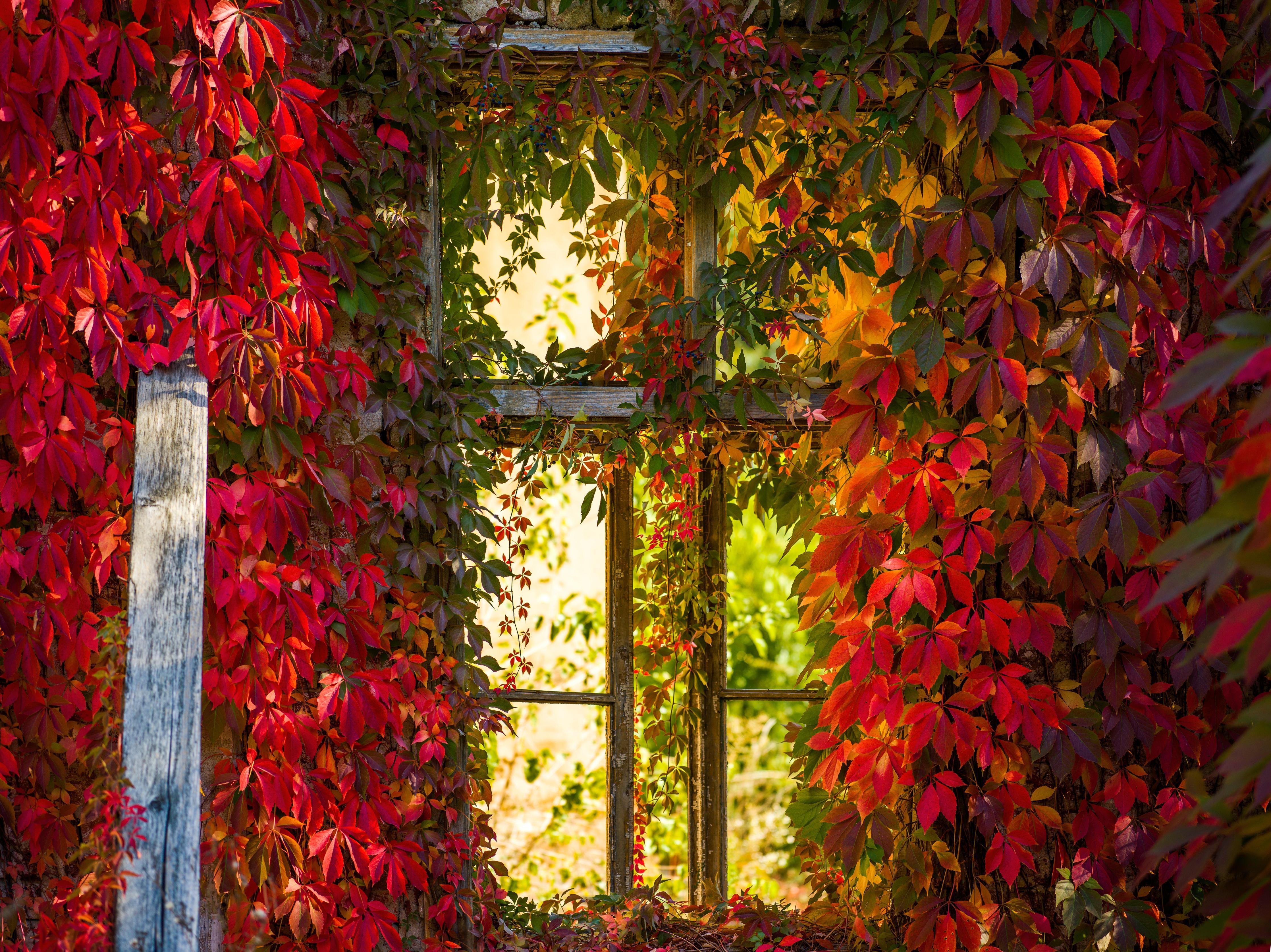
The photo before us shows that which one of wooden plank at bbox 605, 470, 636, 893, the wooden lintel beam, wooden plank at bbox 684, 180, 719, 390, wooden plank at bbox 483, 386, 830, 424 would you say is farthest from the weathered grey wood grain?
the wooden lintel beam

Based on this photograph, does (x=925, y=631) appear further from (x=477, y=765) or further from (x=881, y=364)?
(x=477, y=765)

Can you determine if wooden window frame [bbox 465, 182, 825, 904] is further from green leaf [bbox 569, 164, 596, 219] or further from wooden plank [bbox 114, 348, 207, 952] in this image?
wooden plank [bbox 114, 348, 207, 952]

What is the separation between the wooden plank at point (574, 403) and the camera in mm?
2078

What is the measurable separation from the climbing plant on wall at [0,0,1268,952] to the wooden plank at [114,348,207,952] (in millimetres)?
104

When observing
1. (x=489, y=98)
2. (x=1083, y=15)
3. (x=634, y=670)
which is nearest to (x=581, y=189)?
(x=489, y=98)

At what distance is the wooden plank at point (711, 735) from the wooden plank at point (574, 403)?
1.10 feet

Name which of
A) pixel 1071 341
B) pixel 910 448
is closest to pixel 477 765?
pixel 910 448

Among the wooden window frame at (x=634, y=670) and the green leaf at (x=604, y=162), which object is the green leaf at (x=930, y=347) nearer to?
the wooden window frame at (x=634, y=670)

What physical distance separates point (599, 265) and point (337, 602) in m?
1.05

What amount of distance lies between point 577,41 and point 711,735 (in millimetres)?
1702

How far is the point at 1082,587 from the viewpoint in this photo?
180 centimetres

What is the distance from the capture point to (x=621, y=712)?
2219 millimetres

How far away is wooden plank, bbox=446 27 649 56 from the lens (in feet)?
6.46

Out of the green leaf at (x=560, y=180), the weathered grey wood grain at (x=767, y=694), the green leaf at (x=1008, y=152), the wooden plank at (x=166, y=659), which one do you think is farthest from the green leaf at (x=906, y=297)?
the wooden plank at (x=166, y=659)
